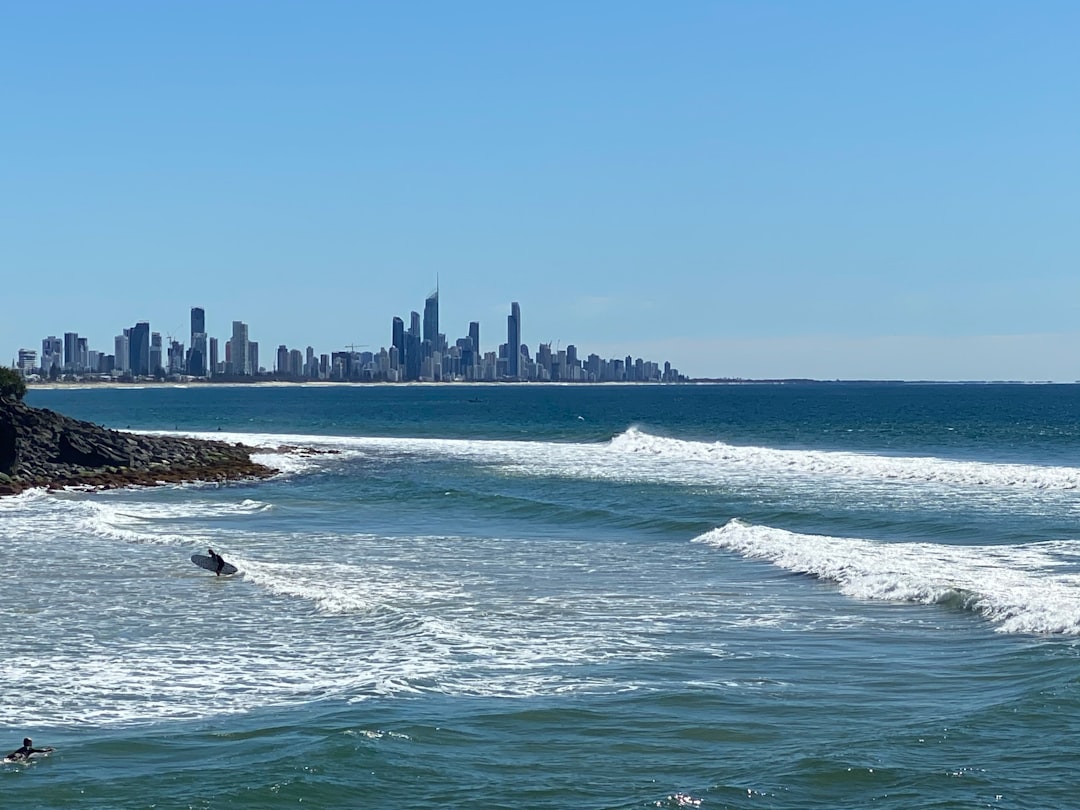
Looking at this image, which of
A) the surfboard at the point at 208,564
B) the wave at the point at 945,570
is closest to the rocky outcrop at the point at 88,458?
the surfboard at the point at 208,564

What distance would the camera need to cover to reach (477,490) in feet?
146

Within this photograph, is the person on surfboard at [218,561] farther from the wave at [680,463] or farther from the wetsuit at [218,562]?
the wave at [680,463]

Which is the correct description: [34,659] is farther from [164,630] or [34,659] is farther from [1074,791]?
[1074,791]

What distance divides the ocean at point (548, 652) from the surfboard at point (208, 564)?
0.57 meters

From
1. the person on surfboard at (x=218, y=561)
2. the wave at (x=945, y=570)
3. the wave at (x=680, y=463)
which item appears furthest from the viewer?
the wave at (x=680, y=463)

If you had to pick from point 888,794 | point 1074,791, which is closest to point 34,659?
point 888,794

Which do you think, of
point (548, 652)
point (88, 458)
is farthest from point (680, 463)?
point (548, 652)

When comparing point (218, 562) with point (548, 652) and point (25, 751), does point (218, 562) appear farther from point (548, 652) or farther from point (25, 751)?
point (25, 751)

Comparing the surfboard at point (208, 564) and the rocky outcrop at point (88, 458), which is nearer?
the surfboard at point (208, 564)

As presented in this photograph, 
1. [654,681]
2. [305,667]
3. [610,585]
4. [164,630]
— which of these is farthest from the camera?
[610,585]

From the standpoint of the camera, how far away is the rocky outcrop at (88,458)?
46906 millimetres

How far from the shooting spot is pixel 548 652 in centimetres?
1789

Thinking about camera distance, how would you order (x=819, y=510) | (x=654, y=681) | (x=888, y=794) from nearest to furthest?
(x=888, y=794)
(x=654, y=681)
(x=819, y=510)

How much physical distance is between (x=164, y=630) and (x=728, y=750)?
9.85 metres
